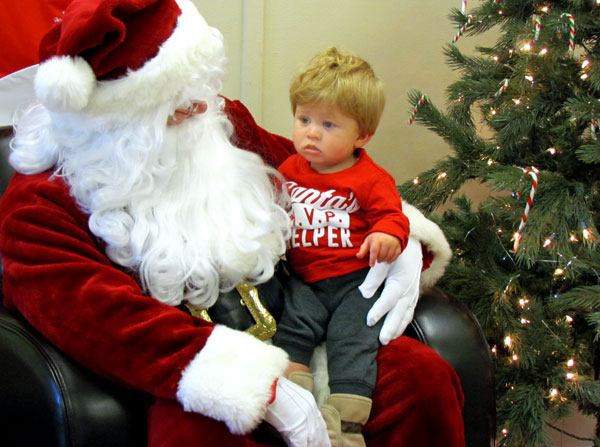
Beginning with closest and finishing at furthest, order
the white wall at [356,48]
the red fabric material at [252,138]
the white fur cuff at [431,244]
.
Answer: the white fur cuff at [431,244] < the red fabric material at [252,138] < the white wall at [356,48]

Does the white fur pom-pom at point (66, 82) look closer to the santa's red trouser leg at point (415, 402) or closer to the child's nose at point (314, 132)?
the child's nose at point (314, 132)

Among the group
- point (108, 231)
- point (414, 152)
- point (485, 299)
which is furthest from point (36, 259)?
point (414, 152)

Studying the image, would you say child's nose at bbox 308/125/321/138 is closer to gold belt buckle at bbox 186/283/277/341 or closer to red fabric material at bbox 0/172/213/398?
gold belt buckle at bbox 186/283/277/341

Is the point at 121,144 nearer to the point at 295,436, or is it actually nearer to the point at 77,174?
the point at 77,174

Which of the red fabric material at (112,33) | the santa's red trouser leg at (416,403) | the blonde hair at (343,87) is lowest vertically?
the santa's red trouser leg at (416,403)

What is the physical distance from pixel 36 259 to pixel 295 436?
1.92ft

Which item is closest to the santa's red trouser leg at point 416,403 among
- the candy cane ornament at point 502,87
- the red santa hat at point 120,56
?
the red santa hat at point 120,56

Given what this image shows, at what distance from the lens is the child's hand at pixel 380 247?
1.33 m

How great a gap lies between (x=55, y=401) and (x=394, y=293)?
745 mm

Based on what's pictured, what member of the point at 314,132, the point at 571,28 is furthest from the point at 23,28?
the point at 571,28

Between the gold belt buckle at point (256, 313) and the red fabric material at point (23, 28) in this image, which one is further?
the red fabric material at point (23, 28)

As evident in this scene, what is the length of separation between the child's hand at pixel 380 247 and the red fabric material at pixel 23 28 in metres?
1.02

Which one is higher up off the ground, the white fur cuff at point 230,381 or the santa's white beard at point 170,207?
the santa's white beard at point 170,207

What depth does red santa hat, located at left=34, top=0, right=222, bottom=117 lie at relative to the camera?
3.75 ft
